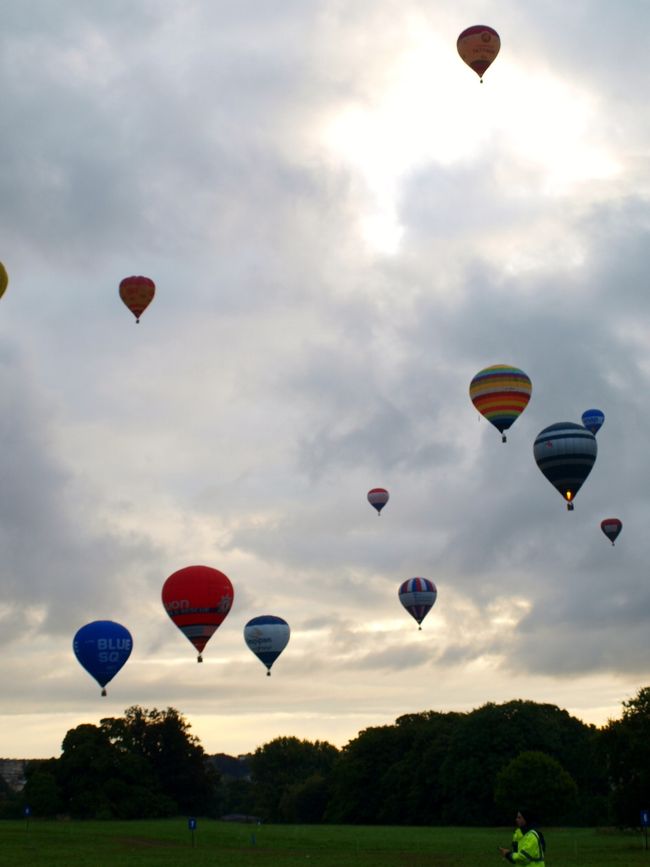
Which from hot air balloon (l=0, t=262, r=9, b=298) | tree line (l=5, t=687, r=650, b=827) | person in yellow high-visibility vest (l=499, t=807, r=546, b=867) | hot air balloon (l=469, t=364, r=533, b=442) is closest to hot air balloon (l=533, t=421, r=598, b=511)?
hot air balloon (l=469, t=364, r=533, b=442)

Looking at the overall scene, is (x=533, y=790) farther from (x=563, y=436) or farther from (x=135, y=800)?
(x=135, y=800)

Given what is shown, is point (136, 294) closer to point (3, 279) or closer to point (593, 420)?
point (3, 279)

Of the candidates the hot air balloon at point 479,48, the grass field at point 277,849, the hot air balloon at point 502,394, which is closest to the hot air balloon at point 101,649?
the grass field at point 277,849

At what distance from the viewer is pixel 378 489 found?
363ft

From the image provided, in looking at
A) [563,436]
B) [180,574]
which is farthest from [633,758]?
[180,574]

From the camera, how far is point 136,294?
79.8 metres

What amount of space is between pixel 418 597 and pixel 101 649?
109 ft

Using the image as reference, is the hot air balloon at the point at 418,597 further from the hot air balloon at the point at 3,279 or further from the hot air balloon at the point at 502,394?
the hot air balloon at the point at 3,279

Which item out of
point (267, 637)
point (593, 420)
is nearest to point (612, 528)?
point (593, 420)

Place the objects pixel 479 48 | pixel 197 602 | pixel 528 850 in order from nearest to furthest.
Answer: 1. pixel 528 850
2. pixel 197 602
3. pixel 479 48

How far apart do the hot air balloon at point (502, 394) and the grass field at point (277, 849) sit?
27.1 meters

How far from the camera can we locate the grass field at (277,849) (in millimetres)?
52906

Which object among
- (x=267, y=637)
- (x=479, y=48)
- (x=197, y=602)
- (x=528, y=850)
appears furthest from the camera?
(x=267, y=637)

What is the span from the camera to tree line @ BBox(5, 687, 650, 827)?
4250 inches
